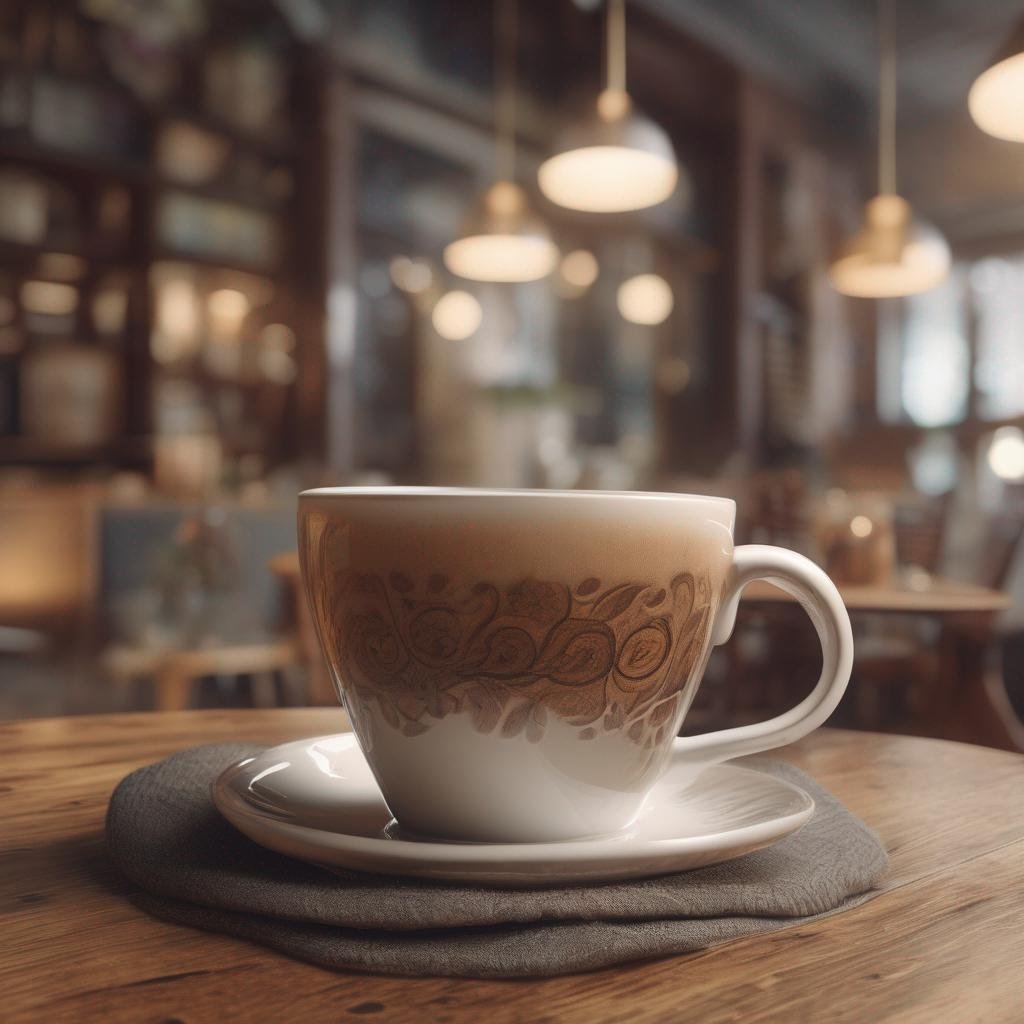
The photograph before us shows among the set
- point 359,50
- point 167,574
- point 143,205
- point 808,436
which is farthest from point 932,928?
point 808,436

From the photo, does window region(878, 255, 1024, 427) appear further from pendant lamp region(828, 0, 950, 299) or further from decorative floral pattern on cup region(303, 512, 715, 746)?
decorative floral pattern on cup region(303, 512, 715, 746)

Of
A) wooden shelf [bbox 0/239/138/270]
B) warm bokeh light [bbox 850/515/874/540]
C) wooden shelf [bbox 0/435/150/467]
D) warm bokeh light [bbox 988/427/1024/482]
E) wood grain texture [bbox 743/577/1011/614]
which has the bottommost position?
wood grain texture [bbox 743/577/1011/614]

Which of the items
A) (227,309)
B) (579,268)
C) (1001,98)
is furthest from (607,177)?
(579,268)

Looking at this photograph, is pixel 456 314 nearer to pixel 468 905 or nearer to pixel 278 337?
pixel 278 337

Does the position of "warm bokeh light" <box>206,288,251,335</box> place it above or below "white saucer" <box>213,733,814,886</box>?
above

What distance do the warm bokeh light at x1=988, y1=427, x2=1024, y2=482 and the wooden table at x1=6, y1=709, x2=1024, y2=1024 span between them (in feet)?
32.0

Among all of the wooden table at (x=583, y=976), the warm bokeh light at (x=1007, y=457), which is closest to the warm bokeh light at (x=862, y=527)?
the wooden table at (x=583, y=976)

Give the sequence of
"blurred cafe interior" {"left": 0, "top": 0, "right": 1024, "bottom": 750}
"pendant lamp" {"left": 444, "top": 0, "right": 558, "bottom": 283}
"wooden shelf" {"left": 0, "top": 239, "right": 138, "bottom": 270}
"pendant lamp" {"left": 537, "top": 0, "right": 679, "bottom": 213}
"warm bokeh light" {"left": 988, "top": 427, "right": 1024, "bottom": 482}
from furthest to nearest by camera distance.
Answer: "warm bokeh light" {"left": 988, "top": 427, "right": 1024, "bottom": 482} < "wooden shelf" {"left": 0, "top": 239, "right": 138, "bottom": 270} < "pendant lamp" {"left": 444, "top": 0, "right": 558, "bottom": 283} < "blurred cafe interior" {"left": 0, "top": 0, "right": 1024, "bottom": 750} < "pendant lamp" {"left": 537, "top": 0, "right": 679, "bottom": 213}

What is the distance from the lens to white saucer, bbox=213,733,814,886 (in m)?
0.32

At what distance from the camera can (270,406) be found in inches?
235

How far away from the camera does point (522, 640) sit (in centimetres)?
35

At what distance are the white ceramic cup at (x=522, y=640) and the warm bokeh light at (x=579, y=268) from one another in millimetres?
7939

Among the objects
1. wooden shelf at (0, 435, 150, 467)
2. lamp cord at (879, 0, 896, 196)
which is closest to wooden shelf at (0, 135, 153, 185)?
wooden shelf at (0, 435, 150, 467)

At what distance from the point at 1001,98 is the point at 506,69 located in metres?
5.19
